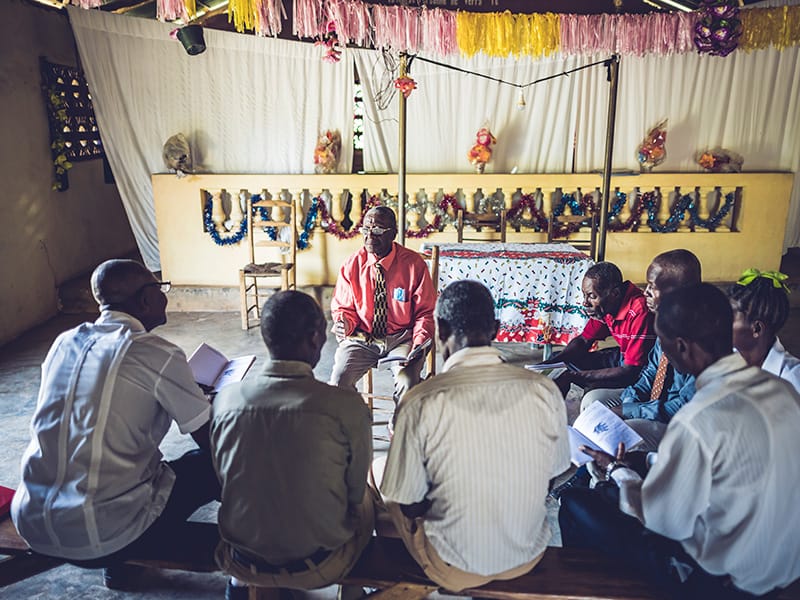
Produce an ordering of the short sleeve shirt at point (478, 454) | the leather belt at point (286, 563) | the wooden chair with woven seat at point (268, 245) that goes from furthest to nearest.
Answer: the wooden chair with woven seat at point (268, 245)
the leather belt at point (286, 563)
the short sleeve shirt at point (478, 454)

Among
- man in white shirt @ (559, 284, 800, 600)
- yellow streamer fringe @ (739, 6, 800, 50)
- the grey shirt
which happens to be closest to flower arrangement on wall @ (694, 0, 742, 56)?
yellow streamer fringe @ (739, 6, 800, 50)

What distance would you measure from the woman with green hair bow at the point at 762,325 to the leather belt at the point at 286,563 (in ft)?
4.84

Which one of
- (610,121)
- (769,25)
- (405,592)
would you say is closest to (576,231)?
(610,121)

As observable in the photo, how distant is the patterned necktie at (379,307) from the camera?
321 cm

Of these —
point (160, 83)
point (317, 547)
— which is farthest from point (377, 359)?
point (160, 83)

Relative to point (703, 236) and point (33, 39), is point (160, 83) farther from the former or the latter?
point (703, 236)

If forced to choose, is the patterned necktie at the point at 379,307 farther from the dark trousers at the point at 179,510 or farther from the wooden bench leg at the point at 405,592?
the wooden bench leg at the point at 405,592

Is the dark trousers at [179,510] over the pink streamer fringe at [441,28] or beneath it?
beneath

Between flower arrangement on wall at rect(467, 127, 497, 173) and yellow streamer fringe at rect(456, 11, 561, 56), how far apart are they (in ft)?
2.85

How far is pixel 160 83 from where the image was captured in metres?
5.70

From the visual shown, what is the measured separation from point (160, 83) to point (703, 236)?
5.18 meters

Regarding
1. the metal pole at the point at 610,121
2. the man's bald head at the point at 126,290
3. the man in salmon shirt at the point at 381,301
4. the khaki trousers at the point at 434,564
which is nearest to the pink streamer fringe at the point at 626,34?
the metal pole at the point at 610,121

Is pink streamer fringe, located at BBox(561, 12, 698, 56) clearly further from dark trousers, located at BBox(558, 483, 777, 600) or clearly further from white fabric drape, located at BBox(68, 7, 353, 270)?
dark trousers, located at BBox(558, 483, 777, 600)

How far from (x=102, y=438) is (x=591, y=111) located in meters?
5.50
